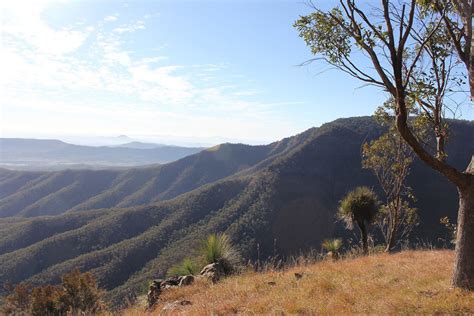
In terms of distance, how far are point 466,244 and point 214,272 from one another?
5.64 meters

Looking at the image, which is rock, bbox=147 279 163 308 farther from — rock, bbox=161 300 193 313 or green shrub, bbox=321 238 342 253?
green shrub, bbox=321 238 342 253

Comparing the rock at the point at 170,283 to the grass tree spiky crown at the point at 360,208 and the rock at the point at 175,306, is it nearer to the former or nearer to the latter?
the rock at the point at 175,306

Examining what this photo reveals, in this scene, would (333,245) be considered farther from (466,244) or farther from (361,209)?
(466,244)

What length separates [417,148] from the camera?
601 centimetres

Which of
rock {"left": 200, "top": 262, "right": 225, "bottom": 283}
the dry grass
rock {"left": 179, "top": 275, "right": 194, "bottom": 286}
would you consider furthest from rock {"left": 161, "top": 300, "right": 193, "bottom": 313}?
rock {"left": 179, "top": 275, "right": 194, "bottom": 286}

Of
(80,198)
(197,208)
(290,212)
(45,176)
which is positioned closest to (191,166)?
(80,198)

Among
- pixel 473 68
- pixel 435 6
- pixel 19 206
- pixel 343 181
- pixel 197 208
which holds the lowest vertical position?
pixel 19 206

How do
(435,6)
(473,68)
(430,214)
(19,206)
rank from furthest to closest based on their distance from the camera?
1. (19,206)
2. (430,214)
3. (435,6)
4. (473,68)

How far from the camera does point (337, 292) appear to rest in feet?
21.2

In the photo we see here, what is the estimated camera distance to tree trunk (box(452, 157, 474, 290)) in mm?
5887

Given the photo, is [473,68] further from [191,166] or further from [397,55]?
[191,166]

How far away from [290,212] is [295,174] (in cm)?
1555

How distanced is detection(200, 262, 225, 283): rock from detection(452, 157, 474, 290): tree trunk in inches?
204

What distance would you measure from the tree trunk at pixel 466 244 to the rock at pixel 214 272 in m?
5.18
